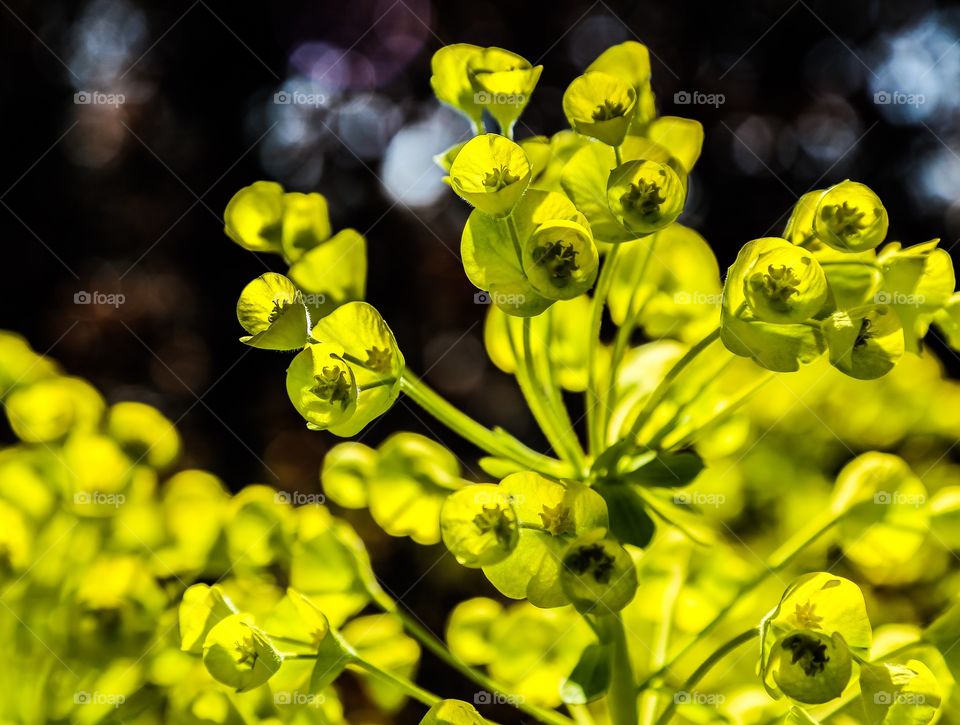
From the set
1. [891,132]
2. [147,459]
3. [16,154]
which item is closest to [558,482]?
[147,459]

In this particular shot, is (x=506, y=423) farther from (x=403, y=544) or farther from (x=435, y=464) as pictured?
(x=435, y=464)
